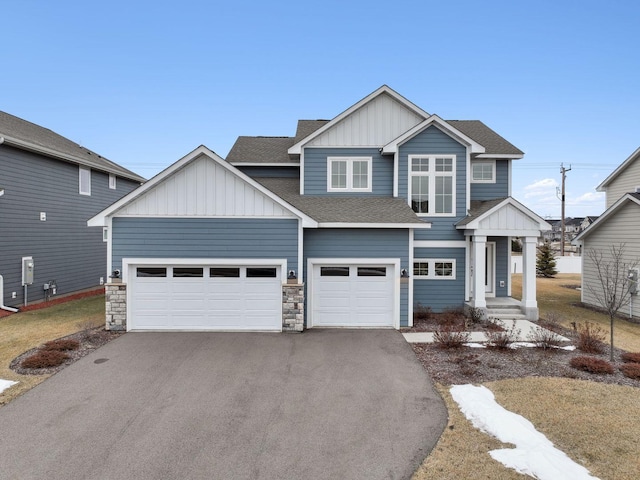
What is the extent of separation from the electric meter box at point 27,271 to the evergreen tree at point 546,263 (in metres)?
31.5

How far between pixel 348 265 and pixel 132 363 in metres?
6.31

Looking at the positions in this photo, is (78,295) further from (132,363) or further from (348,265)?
(348,265)

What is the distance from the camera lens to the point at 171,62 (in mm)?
23875

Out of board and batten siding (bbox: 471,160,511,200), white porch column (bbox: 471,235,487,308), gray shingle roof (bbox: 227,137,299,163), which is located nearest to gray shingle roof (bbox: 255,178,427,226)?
gray shingle roof (bbox: 227,137,299,163)

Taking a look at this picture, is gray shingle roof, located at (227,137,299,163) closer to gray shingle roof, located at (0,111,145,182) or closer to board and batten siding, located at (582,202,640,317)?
gray shingle roof, located at (0,111,145,182)

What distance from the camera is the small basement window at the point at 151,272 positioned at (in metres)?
9.92

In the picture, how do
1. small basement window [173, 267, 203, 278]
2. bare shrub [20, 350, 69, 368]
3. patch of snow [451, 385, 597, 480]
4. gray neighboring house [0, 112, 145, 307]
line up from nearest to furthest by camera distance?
patch of snow [451, 385, 597, 480]
bare shrub [20, 350, 69, 368]
small basement window [173, 267, 203, 278]
gray neighboring house [0, 112, 145, 307]

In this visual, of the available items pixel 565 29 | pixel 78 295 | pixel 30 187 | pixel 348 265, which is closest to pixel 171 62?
pixel 30 187

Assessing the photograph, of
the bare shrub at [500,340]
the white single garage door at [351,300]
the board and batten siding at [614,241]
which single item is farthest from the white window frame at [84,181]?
the board and batten siding at [614,241]

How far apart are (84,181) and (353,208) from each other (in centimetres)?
1446

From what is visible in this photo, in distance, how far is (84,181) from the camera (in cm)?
1694

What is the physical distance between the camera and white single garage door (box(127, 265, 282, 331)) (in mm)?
9867

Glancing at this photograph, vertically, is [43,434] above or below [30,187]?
below

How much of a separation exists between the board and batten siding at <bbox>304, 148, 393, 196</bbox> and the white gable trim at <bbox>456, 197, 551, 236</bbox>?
3.30 m
